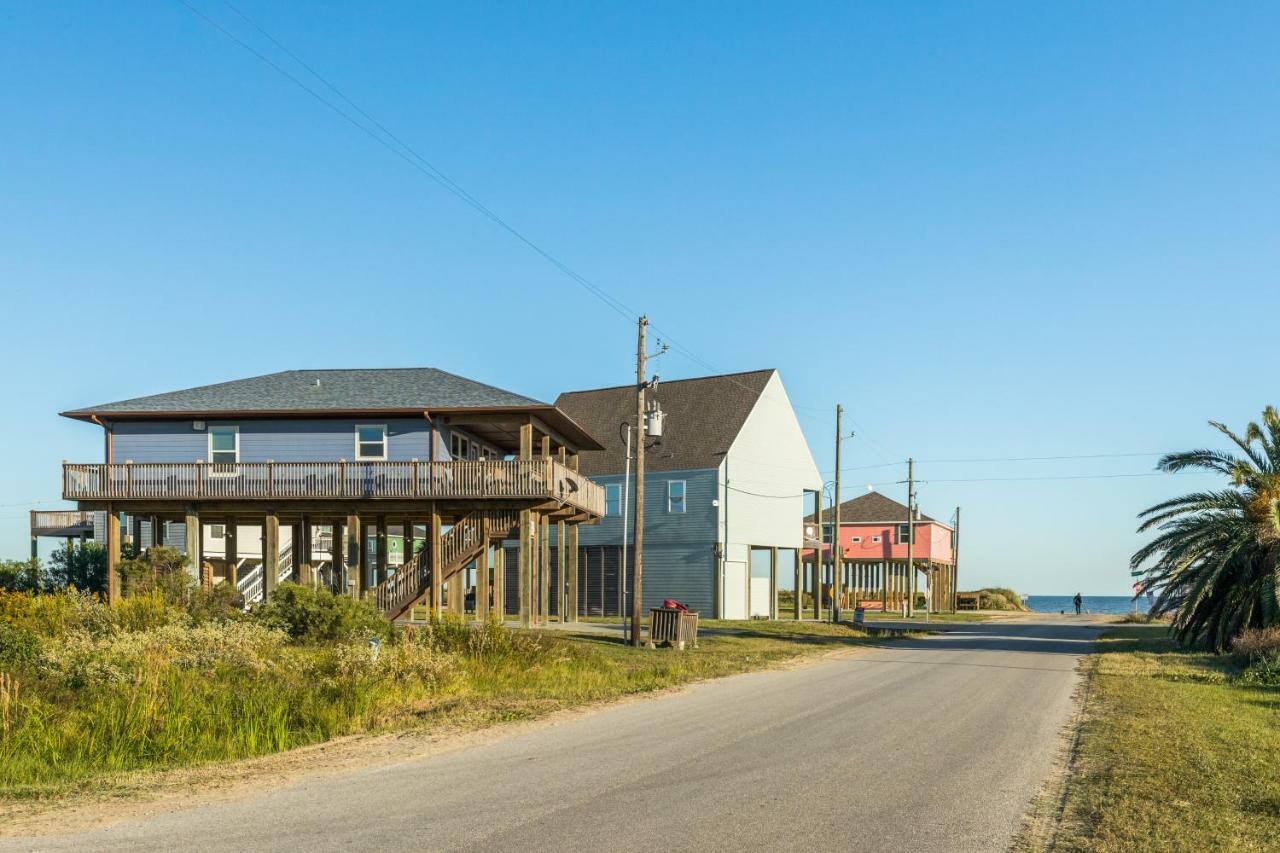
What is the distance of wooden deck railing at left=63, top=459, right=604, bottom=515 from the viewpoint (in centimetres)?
3312

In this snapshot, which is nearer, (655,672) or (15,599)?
(655,672)

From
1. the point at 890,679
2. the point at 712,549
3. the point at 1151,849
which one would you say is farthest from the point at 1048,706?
the point at 712,549

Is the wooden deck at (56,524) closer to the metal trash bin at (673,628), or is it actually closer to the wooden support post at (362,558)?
the wooden support post at (362,558)

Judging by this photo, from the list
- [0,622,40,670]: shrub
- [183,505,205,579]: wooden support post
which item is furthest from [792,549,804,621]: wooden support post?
[0,622,40,670]: shrub

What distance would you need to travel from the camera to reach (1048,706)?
1706 centimetres

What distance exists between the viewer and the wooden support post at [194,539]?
1358 inches

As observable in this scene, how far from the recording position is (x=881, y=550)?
70.0 meters

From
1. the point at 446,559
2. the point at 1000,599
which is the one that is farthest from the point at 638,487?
the point at 1000,599

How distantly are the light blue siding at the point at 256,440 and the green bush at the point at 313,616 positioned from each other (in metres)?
9.52

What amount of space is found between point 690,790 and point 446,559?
78.0 feet

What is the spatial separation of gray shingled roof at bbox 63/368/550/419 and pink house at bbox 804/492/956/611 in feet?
120

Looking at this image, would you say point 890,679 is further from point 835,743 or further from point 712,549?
point 712,549

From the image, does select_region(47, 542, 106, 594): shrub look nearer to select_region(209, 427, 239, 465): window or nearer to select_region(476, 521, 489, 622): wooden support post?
select_region(209, 427, 239, 465): window

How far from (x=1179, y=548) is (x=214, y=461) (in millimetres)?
26614
